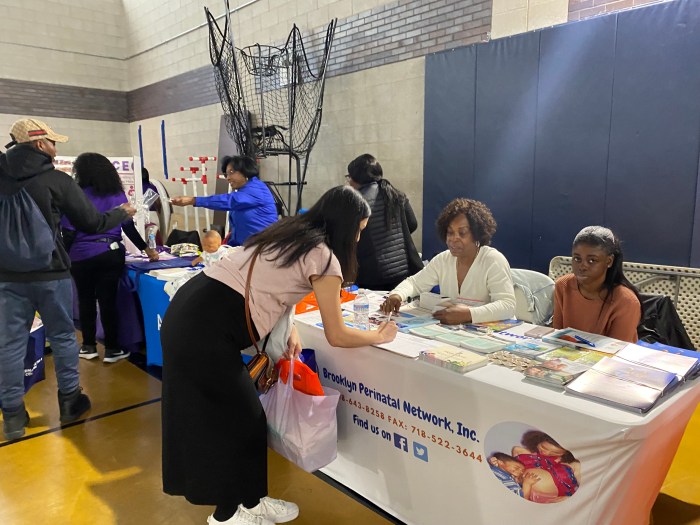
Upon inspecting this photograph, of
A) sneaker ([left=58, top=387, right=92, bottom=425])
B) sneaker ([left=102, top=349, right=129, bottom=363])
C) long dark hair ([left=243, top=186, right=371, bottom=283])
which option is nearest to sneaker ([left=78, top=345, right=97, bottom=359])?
sneaker ([left=102, top=349, right=129, bottom=363])

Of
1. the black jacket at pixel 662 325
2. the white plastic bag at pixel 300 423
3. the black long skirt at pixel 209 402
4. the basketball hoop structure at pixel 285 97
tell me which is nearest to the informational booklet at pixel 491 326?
the white plastic bag at pixel 300 423

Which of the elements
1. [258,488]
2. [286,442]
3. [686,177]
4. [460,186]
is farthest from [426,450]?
[460,186]

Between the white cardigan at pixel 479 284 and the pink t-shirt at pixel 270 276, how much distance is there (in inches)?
28.2

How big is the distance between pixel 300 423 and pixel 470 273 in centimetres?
94

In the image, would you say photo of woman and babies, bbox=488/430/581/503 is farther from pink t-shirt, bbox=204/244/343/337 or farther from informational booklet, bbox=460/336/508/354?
pink t-shirt, bbox=204/244/343/337

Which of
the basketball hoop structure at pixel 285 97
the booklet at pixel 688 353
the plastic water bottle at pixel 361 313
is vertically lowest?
the booklet at pixel 688 353

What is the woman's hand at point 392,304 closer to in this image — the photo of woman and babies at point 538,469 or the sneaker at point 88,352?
the photo of woman and babies at point 538,469

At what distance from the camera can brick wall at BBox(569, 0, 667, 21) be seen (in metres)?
3.08

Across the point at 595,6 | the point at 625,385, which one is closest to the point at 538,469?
the point at 625,385

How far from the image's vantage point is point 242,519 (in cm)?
164

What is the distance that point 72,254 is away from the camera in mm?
3146

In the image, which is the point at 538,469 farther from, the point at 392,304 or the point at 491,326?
the point at 392,304

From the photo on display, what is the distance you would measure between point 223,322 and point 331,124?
401cm

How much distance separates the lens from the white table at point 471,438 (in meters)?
1.20
